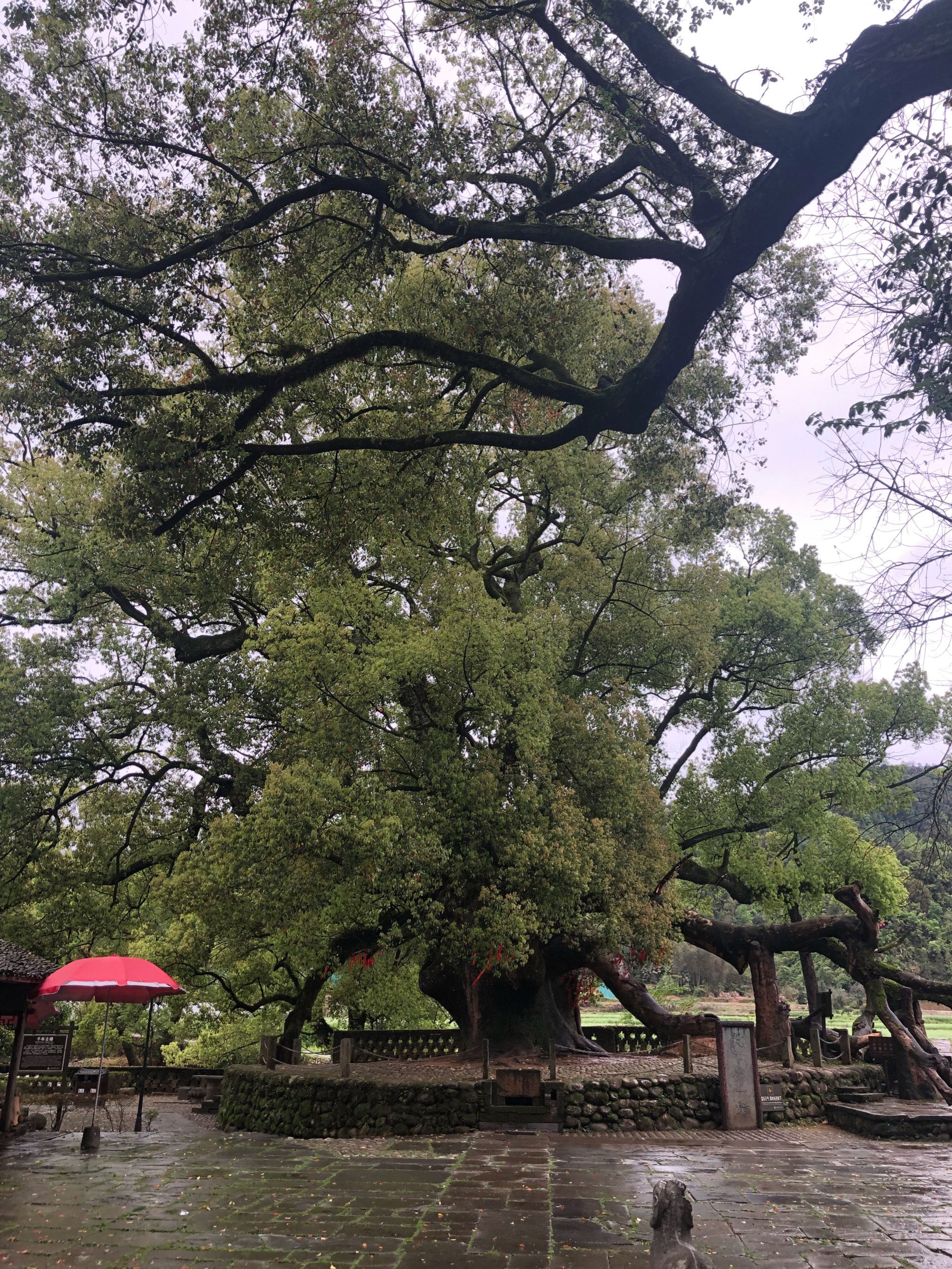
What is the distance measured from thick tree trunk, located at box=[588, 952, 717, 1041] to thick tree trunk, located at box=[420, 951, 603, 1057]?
4.30 ft

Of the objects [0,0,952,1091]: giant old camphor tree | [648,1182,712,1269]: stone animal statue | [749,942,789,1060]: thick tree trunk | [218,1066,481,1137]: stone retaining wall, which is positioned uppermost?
[0,0,952,1091]: giant old camphor tree

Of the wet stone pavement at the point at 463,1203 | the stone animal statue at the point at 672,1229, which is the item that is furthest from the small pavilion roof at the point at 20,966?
the stone animal statue at the point at 672,1229

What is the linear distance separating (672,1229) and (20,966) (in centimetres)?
1033

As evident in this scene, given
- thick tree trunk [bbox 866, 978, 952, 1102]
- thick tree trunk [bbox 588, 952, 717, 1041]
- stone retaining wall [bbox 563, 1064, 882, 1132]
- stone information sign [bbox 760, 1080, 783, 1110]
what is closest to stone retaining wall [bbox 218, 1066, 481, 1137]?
stone retaining wall [bbox 563, 1064, 882, 1132]

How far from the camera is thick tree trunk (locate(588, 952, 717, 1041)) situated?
683 inches

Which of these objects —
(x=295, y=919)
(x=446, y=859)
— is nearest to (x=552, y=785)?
(x=446, y=859)

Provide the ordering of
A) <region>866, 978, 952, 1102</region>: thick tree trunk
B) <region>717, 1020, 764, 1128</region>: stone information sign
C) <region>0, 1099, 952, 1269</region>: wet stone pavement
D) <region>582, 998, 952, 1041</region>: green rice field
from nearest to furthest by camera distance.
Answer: <region>0, 1099, 952, 1269</region>: wet stone pavement → <region>717, 1020, 764, 1128</region>: stone information sign → <region>866, 978, 952, 1102</region>: thick tree trunk → <region>582, 998, 952, 1041</region>: green rice field

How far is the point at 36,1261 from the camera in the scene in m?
5.89

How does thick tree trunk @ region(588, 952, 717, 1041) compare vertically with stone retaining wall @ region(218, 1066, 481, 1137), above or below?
above

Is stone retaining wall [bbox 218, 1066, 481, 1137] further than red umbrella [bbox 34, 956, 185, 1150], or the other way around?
stone retaining wall [bbox 218, 1066, 481, 1137]

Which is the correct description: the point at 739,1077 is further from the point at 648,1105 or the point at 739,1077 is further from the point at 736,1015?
the point at 736,1015

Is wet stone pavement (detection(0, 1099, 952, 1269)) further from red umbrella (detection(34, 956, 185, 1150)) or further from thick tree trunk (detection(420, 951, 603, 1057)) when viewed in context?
thick tree trunk (detection(420, 951, 603, 1057))

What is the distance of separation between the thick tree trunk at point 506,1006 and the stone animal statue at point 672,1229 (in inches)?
395

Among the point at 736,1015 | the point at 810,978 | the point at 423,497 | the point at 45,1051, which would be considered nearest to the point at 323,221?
the point at 423,497
